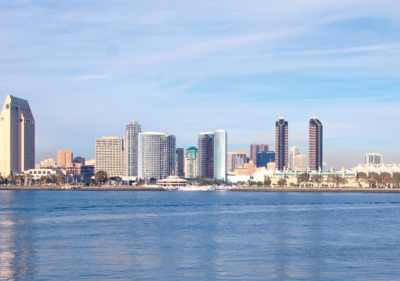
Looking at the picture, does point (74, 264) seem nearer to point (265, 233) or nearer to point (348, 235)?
point (265, 233)

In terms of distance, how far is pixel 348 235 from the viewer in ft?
143

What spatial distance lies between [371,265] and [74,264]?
697 inches

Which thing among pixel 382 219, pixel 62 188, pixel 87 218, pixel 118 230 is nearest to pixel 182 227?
pixel 118 230

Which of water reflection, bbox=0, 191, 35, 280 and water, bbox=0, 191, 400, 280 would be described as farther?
water, bbox=0, 191, 400, 280

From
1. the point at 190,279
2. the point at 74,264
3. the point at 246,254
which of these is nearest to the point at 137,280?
the point at 190,279

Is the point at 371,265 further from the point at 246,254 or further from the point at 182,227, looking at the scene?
the point at 182,227

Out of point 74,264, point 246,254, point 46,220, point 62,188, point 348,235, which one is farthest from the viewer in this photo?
point 62,188

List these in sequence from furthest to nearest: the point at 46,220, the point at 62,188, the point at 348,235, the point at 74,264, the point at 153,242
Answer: the point at 62,188 → the point at 46,220 → the point at 348,235 → the point at 153,242 → the point at 74,264

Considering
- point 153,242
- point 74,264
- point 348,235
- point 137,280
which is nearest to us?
point 137,280

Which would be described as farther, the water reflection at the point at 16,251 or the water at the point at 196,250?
the water at the point at 196,250

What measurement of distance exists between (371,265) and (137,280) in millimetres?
14136

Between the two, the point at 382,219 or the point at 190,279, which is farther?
the point at 382,219

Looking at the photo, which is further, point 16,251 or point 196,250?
point 196,250

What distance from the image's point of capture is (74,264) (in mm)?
29344
